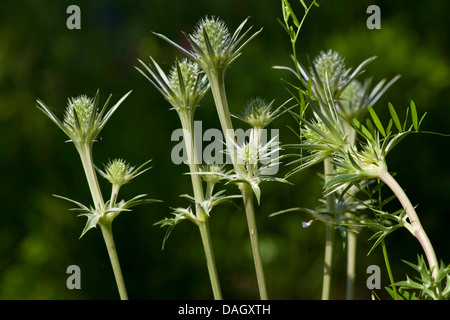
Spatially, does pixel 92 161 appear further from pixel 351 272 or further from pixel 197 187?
pixel 351 272

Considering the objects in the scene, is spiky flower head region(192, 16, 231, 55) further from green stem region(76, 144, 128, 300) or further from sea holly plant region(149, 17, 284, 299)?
green stem region(76, 144, 128, 300)

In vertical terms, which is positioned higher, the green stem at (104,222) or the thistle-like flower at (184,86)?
the thistle-like flower at (184,86)

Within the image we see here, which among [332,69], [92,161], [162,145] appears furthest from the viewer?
[162,145]

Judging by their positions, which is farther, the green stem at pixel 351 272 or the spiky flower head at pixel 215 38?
the green stem at pixel 351 272

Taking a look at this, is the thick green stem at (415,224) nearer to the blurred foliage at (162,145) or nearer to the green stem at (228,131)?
the green stem at (228,131)
